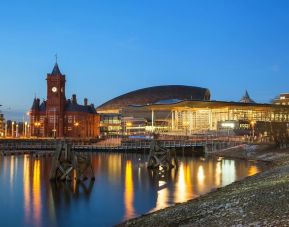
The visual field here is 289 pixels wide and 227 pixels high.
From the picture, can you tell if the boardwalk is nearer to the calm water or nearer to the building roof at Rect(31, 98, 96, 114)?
the building roof at Rect(31, 98, 96, 114)

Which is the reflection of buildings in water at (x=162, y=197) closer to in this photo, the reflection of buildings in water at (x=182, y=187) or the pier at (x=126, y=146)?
the reflection of buildings in water at (x=182, y=187)

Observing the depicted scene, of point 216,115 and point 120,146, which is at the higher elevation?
point 216,115

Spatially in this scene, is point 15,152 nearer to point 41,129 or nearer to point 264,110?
point 41,129

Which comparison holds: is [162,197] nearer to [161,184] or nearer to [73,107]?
[161,184]

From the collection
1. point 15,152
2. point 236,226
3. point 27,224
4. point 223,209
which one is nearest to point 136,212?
point 27,224

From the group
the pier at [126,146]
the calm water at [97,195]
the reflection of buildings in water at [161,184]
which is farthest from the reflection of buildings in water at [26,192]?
the pier at [126,146]

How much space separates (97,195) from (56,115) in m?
111

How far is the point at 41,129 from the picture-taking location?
14812 centimetres

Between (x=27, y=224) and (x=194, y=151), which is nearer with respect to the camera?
(x=27, y=224)

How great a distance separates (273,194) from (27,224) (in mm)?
14641

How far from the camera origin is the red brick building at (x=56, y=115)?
484ft

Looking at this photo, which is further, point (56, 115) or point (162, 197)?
point (56, 115)

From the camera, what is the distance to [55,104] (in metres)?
148

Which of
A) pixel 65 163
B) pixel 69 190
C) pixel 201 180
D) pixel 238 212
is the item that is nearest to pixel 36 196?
pixel 69 190
